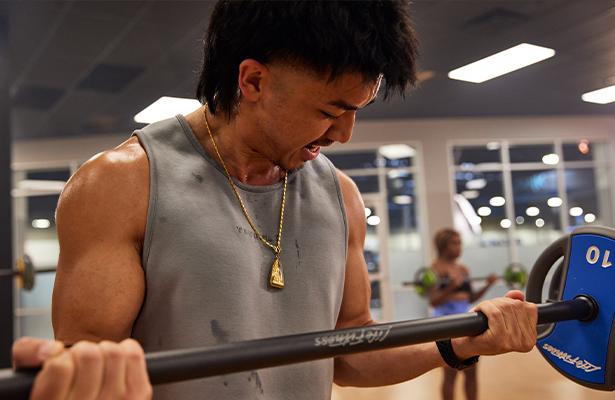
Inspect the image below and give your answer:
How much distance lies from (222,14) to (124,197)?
364mm

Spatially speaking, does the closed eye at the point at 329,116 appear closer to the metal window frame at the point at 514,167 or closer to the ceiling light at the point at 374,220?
the ceiling light at the point at 374,220

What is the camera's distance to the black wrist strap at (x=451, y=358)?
46.6 inches

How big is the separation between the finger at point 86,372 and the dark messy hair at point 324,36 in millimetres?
563

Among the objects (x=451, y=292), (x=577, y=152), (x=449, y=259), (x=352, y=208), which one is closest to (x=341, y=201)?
(x=352, y=208)

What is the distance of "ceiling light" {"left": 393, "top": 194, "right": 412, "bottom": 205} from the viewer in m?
8.91

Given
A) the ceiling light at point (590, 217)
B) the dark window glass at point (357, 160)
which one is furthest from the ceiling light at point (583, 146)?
the dark window glass at point (357, 160)

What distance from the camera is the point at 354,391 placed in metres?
5.11

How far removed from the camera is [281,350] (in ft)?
2.65

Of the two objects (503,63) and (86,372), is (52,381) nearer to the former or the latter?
(86,372)

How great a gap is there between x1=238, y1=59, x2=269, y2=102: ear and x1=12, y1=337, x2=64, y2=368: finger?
1.85 ft

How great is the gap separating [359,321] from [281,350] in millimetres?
527

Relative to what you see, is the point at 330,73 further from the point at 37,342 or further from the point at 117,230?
the point at 37,342

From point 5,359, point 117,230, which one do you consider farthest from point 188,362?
point 5,359

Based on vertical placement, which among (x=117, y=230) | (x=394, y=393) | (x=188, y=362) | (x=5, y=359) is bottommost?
(x=394, y=393)
